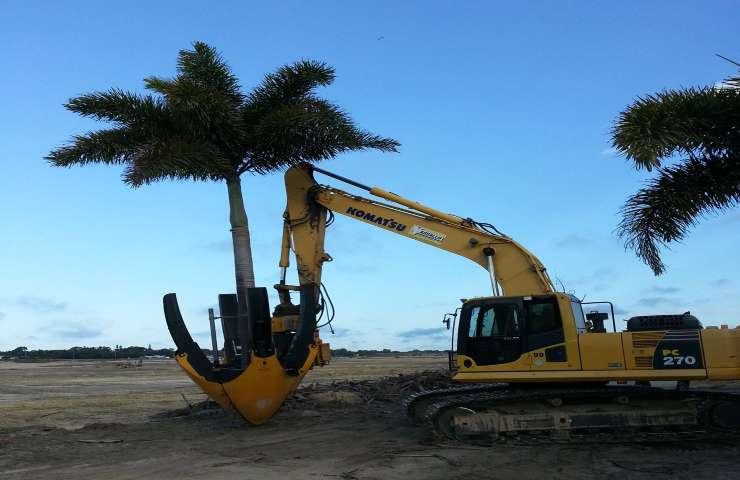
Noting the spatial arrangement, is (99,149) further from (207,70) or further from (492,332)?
(492,332)

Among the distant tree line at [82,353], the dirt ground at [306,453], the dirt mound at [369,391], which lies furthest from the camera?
the distant tree line at [82,353]

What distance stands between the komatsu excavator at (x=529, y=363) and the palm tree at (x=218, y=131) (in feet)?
8.48

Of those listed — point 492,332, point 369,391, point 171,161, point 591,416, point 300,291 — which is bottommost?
point 591,416

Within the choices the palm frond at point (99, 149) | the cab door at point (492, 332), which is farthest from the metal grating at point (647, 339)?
the palm frond at point (99, 149)

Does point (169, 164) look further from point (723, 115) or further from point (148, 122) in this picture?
point (723, 115)

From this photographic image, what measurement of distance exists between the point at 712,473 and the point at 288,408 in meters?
10.1

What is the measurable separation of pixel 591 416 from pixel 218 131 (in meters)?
11.0

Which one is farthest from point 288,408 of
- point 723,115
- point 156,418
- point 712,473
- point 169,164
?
point 723,115

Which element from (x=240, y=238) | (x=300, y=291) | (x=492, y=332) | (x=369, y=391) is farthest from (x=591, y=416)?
(x=240, y=238)

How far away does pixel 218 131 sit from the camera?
58.0 ft

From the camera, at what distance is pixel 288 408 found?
17391 millimetres

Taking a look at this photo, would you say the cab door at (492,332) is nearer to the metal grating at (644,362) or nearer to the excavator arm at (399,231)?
the excavator arm at (399,231)

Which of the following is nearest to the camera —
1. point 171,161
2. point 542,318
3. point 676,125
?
point 676,125

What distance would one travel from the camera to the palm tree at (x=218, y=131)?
16828 mm
